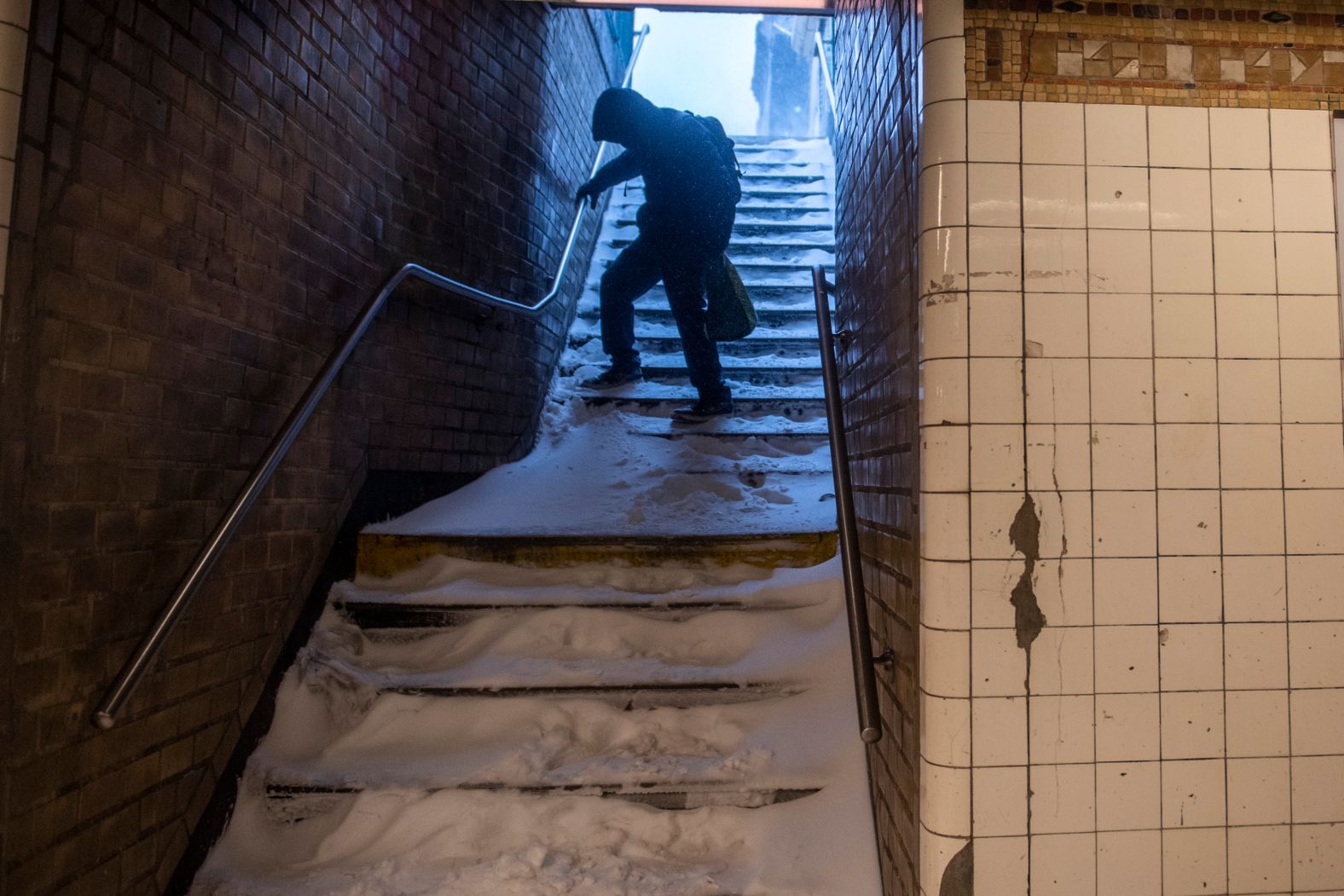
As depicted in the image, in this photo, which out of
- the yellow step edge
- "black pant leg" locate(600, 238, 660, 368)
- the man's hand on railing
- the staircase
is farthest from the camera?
the man's hand on railing

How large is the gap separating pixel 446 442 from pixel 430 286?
2.21ft

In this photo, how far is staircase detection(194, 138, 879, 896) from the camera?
Result: 2.21m

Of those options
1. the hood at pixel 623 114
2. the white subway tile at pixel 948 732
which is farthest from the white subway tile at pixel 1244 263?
the hood at pixel 623 114

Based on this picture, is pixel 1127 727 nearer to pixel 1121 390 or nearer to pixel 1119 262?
pixel 1121 390

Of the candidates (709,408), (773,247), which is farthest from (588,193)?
(773,247)

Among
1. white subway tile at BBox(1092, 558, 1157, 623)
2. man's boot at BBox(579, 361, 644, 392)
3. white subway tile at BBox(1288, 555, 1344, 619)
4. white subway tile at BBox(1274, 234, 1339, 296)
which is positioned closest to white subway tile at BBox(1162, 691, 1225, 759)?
white subway tile at BBox(1092, 558, 1157, 623)

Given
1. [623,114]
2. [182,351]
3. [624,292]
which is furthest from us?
[624,292]

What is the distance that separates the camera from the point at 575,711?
265 cm

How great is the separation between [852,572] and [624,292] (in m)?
3.21

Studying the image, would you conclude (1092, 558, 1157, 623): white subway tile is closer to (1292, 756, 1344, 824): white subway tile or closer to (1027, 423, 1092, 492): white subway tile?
(1027, 423, 1092, 492): white subway tile

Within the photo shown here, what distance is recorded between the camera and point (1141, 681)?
1818 millimetres

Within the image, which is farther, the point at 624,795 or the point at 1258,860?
the point at 624,795

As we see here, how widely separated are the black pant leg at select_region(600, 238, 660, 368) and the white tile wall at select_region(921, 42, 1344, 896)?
3.18 m

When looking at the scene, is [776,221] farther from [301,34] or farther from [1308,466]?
[1308,466]
